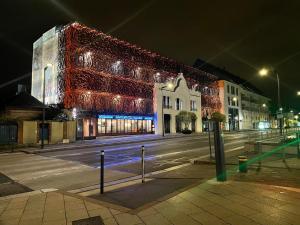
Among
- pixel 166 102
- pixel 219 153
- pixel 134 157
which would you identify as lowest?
pixel 134 157

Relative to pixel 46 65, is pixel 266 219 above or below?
below

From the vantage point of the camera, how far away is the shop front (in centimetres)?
4038

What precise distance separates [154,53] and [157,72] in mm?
3815

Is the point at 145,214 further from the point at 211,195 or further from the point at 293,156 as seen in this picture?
the point at 293,156

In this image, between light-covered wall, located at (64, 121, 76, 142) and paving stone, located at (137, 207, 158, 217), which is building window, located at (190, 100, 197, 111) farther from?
paving stone, located at (137, 207, 158, 217)

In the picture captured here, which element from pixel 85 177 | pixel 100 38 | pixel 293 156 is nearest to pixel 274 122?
pixel 100 38

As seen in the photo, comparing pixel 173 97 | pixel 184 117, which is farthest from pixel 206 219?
pixel 173 97

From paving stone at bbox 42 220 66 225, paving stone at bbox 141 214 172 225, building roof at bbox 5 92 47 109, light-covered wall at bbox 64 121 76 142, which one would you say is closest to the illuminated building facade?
light-covered wall at bbox 64 121 76 142

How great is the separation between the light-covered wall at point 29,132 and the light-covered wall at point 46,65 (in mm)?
12665

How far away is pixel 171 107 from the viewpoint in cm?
5375

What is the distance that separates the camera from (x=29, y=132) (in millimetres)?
26891

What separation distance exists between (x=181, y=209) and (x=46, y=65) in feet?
132

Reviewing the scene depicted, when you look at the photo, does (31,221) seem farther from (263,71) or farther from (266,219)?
(263,71)

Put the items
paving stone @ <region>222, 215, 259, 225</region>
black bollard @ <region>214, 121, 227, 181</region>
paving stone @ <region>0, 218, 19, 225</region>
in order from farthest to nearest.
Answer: black bollard @ <region>214, 121, 227, 181</region>
paving stone @ <region>0, 218, 19, 225</region>
paving stone @ <region>222, 215, 259, 225</region>
